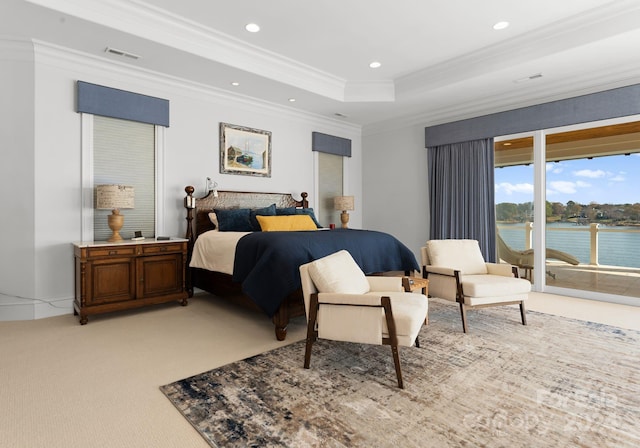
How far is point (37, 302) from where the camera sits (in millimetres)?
3789

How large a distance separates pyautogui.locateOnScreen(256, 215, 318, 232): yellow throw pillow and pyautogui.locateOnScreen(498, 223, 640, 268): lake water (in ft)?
9.85

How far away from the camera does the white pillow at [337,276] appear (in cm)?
259

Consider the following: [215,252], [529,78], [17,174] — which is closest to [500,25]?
[529,78]

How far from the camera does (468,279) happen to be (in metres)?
3.50

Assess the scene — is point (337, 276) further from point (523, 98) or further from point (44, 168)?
point (523, 98)

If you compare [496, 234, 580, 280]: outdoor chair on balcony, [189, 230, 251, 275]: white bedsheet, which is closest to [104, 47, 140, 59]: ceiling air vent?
[189, 230, 251, 275]: white bedsheet

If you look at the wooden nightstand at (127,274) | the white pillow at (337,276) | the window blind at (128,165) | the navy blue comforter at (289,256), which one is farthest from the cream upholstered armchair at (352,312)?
the window blind at (128,165)

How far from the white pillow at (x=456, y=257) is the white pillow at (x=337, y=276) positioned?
1256mm

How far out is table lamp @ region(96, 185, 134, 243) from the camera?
3.78m

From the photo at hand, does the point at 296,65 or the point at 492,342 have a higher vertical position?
the point at 296,65

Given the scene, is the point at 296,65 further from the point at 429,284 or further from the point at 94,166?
the point at 429,284

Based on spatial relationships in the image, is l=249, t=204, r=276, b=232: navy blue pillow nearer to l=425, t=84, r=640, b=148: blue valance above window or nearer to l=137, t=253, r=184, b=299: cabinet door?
l=137, t=253, r=184, b=299: cabinet door

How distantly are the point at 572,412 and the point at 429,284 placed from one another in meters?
1.81

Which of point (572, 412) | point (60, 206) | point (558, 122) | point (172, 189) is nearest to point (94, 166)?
point (60, 206)
